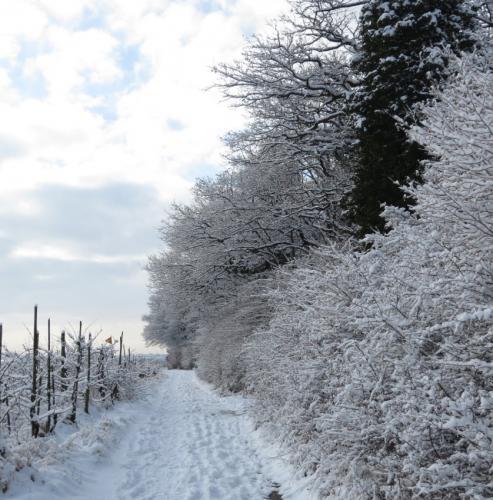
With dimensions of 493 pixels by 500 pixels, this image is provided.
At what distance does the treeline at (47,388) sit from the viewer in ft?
23.7

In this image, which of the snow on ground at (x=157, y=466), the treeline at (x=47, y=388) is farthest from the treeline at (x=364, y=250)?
the treeline at (x=47, y=388)

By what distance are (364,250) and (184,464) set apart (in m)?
5.25

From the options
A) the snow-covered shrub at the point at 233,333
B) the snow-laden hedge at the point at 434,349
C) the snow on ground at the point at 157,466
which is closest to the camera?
the snow-laden hedge at the point at 434,349

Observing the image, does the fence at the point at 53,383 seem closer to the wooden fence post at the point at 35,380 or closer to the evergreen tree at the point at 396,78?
the wooden fence post at the point at 35,380

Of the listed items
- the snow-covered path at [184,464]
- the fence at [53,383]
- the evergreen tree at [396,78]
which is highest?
the evergreen tree at [396,78]

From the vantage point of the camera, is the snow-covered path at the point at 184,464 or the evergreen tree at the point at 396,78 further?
the evergreen tree at the point at 396,78

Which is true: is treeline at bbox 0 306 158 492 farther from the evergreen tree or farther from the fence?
the evergreen tree

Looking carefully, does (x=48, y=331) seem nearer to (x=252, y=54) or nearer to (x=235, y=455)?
(x=235, y=455)

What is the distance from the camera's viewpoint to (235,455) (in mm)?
9555

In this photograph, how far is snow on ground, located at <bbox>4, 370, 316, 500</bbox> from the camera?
22.2 ft

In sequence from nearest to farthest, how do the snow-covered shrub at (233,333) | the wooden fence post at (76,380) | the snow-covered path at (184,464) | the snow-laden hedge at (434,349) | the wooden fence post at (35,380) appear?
the snow-laden hedge at (434,349) < the snow-covered path at (184,464) < the wooden fence post at (35,380) < the wooden fence post at (76,380) < the snow-covered shrub at (233,333)

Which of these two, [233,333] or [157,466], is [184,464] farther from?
[233,333]

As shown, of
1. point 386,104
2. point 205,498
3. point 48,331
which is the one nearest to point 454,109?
point 205,498

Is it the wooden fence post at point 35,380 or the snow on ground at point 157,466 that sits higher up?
the wooden fence post at point 35,380
